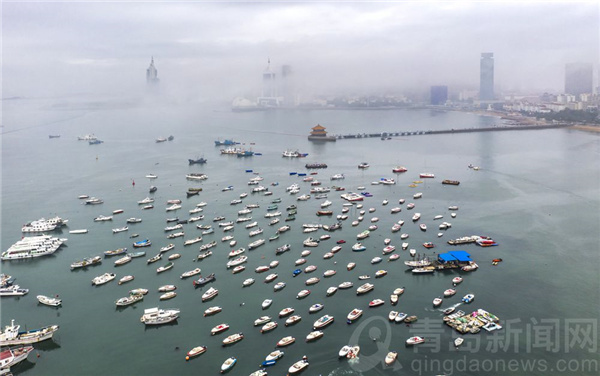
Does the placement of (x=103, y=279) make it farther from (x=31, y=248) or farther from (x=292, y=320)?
(x=292, y=320)

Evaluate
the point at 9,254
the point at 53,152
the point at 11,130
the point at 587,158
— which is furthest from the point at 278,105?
the point at 9,254

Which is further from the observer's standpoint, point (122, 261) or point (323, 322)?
point (122, 261)

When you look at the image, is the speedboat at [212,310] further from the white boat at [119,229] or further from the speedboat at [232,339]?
the white boat at [119,229]

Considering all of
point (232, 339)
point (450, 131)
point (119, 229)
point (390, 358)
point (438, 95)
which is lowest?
point (390, 358)

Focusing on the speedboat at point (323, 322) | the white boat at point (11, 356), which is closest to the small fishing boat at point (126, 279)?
the white boat at point (11, 356)

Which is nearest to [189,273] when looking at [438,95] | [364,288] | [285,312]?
[285,312]

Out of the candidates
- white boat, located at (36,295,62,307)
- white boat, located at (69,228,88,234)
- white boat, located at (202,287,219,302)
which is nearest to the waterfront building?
white boat, located at (69,228,88,234)
